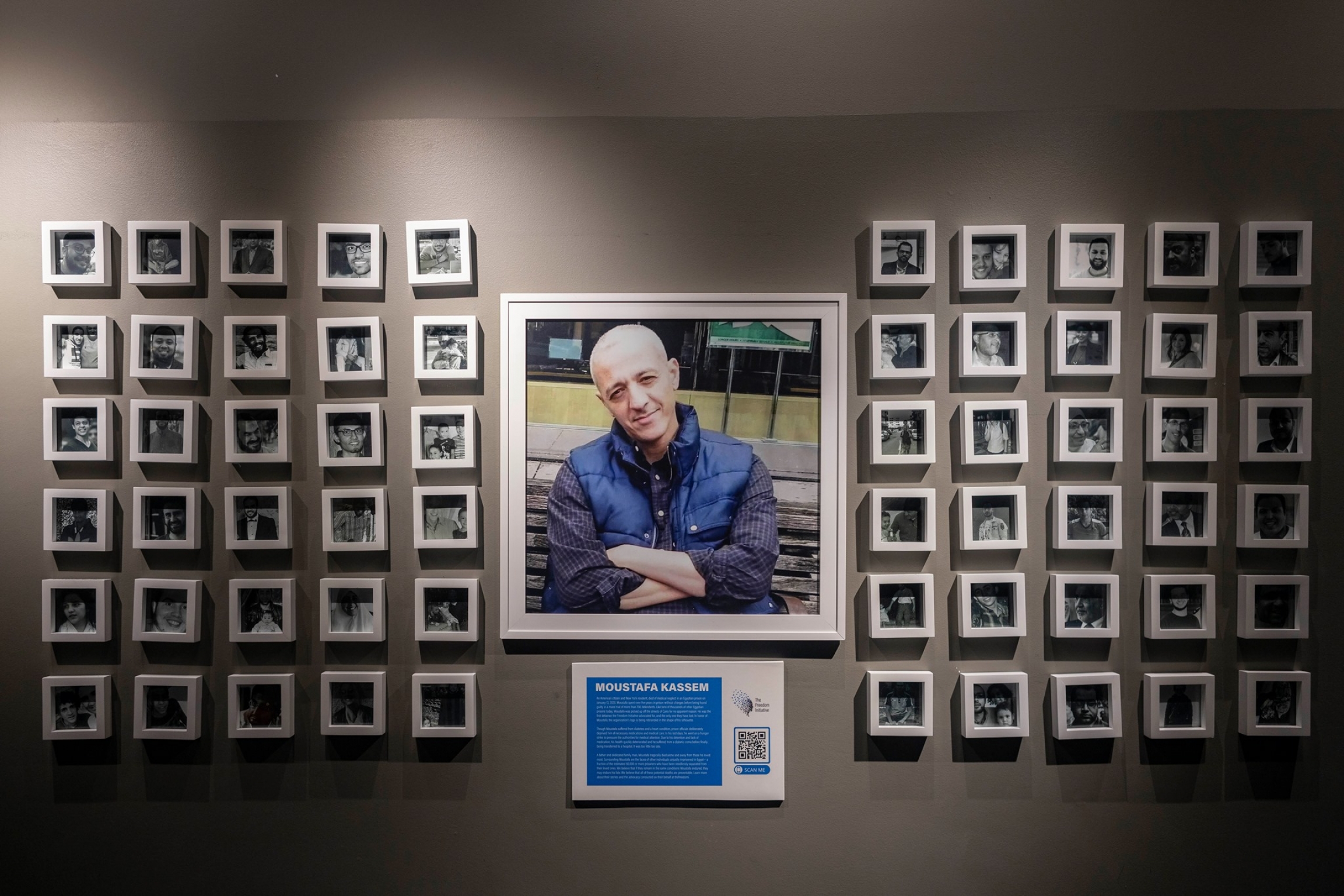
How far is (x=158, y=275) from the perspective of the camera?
5.82ft

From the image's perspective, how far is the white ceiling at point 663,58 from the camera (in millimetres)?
1774

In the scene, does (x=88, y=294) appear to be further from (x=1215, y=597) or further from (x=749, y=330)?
(x=1215, y=597)

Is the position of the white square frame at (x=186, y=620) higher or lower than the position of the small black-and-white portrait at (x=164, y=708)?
higher

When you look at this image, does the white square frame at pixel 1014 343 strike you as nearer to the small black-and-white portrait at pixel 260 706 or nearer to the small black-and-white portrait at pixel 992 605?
the small black-and-white portrait at pixel 992 605

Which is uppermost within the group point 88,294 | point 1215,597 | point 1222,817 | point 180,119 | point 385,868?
point 180,119

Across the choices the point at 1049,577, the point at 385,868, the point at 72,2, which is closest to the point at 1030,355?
the point at 1049,577

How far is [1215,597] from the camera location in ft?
5.77

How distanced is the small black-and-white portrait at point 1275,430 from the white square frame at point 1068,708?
0.71 meters

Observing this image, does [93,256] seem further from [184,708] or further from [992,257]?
[992,257]

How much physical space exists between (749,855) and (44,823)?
1879 millimetres

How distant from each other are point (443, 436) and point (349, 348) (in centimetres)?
34

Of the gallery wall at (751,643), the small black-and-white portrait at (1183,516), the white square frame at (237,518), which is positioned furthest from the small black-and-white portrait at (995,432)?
the white square frame at (237,518)

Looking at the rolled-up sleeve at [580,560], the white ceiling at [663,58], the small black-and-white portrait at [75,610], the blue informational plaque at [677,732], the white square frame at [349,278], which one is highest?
the white ceiling at [663,58]

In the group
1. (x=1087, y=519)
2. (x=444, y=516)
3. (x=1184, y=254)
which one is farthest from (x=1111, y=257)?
(x=444, y=516)
